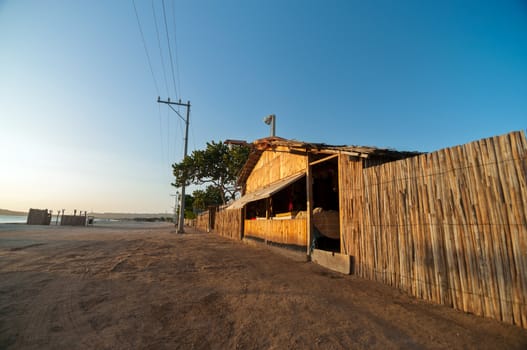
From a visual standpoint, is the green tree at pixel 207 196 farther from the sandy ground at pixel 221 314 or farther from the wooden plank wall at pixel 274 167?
the sandy ground at pixel 221 314

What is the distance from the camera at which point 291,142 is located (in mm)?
7547

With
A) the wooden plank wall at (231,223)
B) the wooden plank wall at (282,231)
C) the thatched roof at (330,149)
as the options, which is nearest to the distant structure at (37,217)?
the wooden plank wall at (231,223)

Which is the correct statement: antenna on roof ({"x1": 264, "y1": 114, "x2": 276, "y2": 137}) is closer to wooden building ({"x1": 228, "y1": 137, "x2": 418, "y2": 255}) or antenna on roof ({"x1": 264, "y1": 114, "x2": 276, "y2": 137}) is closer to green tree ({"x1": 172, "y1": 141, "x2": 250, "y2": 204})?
wooden building ({"x1": 228, "y1": 137, "x2": 418, "y2": 255})

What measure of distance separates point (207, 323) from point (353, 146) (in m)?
4.60

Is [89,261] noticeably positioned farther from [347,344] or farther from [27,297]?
[347,344]

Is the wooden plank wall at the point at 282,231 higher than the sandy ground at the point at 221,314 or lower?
higher

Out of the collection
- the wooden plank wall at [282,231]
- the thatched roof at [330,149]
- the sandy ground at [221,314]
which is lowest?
the sandy ground at [221,314]

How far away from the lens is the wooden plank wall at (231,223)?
1446 cm

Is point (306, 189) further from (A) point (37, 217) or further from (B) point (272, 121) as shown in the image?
(A) point (37, 217)

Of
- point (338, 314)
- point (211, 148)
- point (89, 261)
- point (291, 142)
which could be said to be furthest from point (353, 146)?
point (211, 148)

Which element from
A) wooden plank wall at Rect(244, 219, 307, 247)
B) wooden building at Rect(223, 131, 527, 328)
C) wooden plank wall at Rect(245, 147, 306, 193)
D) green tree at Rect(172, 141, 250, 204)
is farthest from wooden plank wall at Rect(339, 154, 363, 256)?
green tree at Rect(172, 141, 250, 204)

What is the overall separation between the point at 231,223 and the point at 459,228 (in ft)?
45.1

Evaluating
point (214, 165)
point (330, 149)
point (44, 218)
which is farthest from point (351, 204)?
point (44, 218)

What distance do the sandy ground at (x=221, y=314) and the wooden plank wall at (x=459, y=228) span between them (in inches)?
11.1
